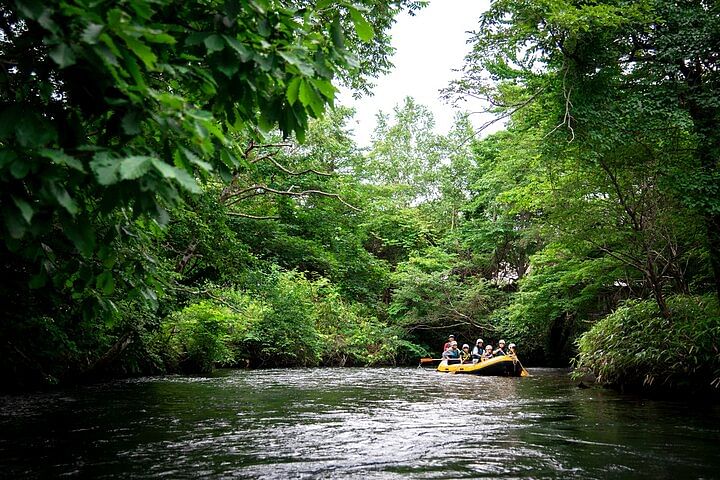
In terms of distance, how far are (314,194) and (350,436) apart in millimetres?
9490

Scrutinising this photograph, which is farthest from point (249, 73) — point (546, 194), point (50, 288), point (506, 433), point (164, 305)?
point (546, 194)

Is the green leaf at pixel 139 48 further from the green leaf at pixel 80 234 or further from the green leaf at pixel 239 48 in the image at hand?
the green leaf at pixel 80 234

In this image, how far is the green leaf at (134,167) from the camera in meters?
1.77

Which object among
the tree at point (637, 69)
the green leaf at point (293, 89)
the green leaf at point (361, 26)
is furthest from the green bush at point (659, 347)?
the green leaf at point (293, 89)

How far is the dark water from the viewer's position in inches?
164

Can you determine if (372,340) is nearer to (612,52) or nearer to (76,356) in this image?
(76,356)

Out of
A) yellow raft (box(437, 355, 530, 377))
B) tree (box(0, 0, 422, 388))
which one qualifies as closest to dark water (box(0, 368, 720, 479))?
tree (box(0, 0, 422, 388))

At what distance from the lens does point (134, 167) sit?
181cm


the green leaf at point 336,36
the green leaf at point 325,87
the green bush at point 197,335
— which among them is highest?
the green leaf at point 336,36

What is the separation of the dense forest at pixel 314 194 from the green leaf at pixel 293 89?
0.04 ft

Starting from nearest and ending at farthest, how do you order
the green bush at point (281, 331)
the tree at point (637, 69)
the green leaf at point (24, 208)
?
1. the green leaf at point (24, 208)
2. the tree at point (637, 69)
3. the green bush at point (281, 331)

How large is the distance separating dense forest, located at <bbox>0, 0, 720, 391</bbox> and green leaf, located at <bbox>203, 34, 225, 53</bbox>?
12 mm

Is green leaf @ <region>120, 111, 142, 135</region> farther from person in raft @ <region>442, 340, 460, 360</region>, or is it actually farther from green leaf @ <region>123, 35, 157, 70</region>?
person in raft @ <region>442, 340, 460, 360</region>

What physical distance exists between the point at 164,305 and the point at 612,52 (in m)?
8.89
